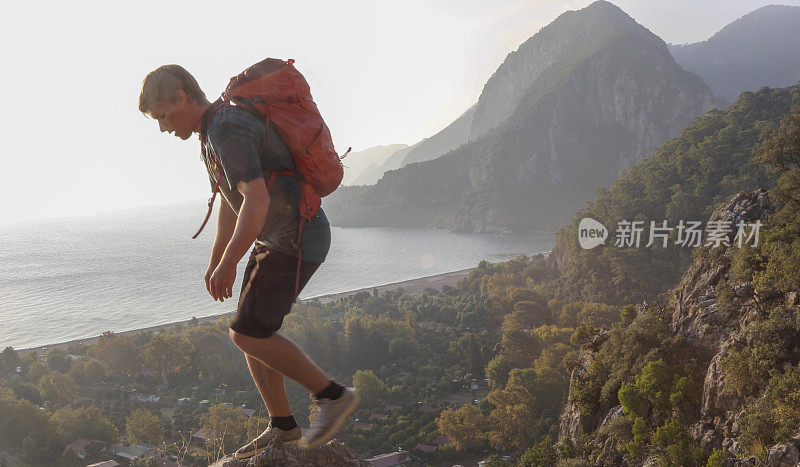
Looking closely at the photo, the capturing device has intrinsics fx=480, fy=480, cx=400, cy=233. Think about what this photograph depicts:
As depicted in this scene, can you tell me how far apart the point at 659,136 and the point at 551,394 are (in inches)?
5567

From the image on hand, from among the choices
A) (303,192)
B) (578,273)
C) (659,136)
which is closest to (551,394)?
(578,273)

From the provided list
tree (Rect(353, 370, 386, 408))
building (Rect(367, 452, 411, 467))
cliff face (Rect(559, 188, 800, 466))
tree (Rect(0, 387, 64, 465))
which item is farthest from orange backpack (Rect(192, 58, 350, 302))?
tree (Rect(0, 387, 64, 465))

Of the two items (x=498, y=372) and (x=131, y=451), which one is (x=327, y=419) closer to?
(x=131, y=451)

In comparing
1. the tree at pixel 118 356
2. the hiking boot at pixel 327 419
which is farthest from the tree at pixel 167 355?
the hiking boot at pixel 327 419

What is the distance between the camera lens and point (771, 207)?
26.1 m

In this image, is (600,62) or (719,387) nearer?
(719,387)

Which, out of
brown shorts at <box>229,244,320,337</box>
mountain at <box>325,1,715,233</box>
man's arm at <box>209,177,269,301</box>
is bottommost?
brown shorts at <box>229,244,320,337</box>

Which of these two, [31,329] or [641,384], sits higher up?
[641,384]

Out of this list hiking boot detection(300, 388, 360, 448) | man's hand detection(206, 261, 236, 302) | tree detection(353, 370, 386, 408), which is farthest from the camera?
tree detection(353, 370, 386, 408)

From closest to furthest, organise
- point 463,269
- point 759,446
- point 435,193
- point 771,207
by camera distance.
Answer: point 759,446 < point 771,207 < point 463,269 < point 435,193

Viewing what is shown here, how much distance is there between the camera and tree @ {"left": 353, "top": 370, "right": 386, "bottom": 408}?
4116 cm

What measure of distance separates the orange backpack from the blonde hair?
0.75 ft

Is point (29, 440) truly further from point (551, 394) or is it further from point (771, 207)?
point (771, 207)

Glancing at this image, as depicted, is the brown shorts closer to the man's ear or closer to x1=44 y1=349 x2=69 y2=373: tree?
the man's ear
